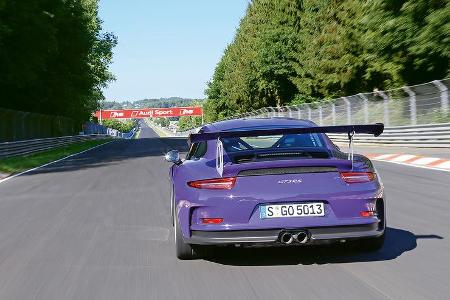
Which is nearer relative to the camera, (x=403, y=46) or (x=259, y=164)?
(x=259, y=164)

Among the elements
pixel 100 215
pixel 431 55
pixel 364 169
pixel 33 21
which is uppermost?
pixel 33 21

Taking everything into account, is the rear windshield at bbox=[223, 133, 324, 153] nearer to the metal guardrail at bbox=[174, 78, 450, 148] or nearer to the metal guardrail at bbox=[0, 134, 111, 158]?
the metal guardrail at bbox=[174, 78, 450, 148]

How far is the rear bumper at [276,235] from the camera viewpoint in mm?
5062

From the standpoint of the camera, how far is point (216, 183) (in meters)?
5.21

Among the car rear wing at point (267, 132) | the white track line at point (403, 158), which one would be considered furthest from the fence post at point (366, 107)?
the car rear wing at point (267, 132)

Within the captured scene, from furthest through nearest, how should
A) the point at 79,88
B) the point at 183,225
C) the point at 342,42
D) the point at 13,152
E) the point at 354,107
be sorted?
the point at 79,88, the point at 342,42, the point at 354,107, the point at 13,152, the point at 183,225

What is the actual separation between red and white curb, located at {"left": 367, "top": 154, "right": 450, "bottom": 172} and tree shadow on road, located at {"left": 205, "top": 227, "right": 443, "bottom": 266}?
8.88 metres

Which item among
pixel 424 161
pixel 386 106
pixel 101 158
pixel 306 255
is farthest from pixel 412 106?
pixel 306 255

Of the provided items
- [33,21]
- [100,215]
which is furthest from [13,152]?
[100,215]

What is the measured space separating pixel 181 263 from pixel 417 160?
12.6 meters

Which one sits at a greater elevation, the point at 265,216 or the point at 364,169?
the point at 364,169

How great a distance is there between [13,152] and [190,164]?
22655 millimetres

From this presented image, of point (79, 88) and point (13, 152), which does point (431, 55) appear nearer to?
point (13, 152)

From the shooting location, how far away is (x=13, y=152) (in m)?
26.9
